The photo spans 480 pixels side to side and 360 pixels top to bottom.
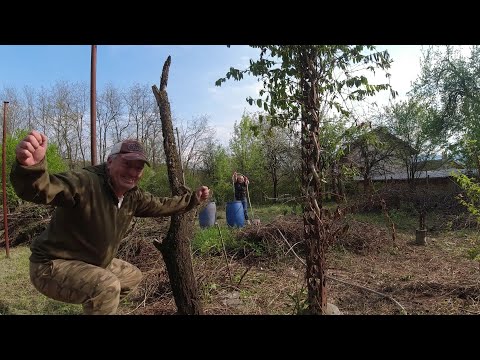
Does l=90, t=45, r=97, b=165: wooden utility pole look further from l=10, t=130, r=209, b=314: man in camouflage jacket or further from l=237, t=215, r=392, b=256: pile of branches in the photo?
l=237, t=215, r=392, b=256: pile of branches

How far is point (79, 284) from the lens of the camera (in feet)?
8.16

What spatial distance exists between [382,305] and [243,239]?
3365mm

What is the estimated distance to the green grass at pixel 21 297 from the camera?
4.53 m

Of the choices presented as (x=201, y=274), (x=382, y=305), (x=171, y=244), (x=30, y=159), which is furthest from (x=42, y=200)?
(x=382, y=305)

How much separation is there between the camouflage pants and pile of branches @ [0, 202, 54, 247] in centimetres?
709

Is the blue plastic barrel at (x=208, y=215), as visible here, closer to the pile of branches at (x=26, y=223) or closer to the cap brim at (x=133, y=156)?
the pile of branches at (x=26, y=223)

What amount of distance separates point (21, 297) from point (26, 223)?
15.4ft

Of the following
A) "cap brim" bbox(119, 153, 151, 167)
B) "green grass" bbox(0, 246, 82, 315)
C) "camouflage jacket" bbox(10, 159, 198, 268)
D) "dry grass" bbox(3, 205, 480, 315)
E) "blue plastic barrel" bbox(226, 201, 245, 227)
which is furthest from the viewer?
"blue plastic barrel" bbox(226, 201, 245, 227)

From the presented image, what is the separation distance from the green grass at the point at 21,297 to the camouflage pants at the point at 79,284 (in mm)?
2097

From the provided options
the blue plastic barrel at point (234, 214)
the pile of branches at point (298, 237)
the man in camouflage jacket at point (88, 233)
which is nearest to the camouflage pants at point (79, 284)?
the man in camouflage jacket at point (88, 233)

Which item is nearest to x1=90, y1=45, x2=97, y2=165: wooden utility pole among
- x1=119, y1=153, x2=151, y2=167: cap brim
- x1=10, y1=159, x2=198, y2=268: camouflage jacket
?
x1=10, y1=159, x2=198, y2=268: camouflage jacket

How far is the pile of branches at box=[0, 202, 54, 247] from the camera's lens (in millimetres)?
8875

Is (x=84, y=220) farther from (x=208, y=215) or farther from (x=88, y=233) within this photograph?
(x=208, y=215)
